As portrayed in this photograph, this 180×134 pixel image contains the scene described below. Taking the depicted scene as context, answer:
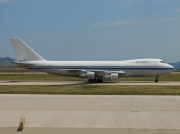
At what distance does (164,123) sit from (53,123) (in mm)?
3921

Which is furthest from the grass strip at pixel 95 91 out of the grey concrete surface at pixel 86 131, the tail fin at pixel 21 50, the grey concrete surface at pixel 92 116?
the tail fin at pixel 21 50

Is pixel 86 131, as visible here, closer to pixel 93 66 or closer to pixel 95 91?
pixel 95 91

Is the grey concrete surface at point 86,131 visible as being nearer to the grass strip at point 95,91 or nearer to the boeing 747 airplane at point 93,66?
the grass strip at point 95,91

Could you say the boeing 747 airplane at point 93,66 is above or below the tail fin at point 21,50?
below

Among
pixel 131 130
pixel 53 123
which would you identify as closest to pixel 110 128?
pixel 131 130

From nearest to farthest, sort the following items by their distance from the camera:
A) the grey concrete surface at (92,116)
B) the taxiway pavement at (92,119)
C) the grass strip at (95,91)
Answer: the taxiway pavement at (92,119) < the grey concrete surface at (92,116) < the grass strip at (95,91)

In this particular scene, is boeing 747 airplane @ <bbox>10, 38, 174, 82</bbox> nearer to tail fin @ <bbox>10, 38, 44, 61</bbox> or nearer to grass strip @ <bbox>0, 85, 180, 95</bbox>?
tail fin @ <bbox>10, 38, 44, 61</bbox>

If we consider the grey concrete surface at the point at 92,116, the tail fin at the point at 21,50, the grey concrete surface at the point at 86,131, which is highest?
the tail fin at the point at 21,50

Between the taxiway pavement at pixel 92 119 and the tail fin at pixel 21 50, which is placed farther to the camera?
the tail fin at pixel 21 50

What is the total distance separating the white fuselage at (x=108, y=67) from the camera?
4256cm

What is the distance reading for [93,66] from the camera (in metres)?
43.5

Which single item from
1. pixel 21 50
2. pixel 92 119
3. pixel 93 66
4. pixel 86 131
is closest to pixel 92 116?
pixel 92 119

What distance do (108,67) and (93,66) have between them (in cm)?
213

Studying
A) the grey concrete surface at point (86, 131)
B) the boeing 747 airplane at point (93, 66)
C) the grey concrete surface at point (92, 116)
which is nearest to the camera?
the grey concrete surface at point (86, 131)
